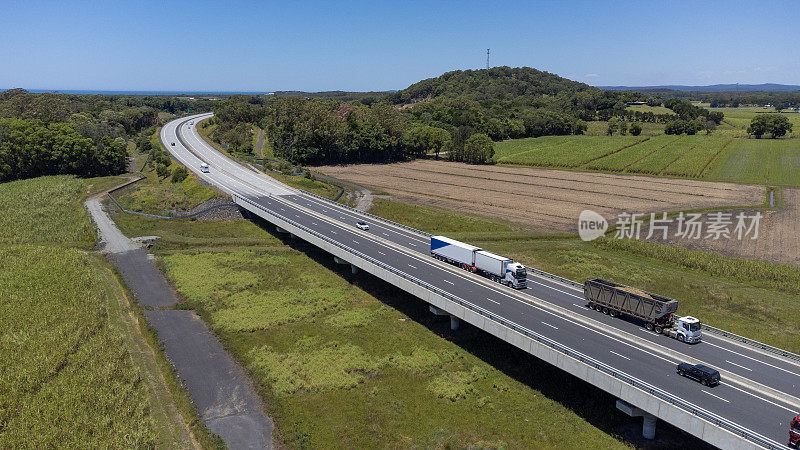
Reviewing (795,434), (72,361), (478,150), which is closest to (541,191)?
(478,150)

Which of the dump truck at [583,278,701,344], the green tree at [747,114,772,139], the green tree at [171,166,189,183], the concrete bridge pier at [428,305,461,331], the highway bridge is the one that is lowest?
the concrete bridge pier at [428,305,461,331]

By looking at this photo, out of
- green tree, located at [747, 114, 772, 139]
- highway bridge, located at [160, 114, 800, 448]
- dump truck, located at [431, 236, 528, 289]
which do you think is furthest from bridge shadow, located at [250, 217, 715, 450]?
green tree, located at [747, 114, 772, 139]

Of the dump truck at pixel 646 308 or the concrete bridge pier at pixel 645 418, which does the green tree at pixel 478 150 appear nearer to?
the dump truck at pixel 646 308

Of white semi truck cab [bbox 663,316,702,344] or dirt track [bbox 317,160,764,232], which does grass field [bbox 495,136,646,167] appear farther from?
white semi truck cab [bbox 663,316,702,344]

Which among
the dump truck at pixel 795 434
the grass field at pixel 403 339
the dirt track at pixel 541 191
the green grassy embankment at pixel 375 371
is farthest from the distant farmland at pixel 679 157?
the dump truck at pixel 795 434

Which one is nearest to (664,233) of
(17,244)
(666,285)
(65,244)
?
(666,285)

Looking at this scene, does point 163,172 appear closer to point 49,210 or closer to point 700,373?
point 49,210

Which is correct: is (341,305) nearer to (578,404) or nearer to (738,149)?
(578,404)
